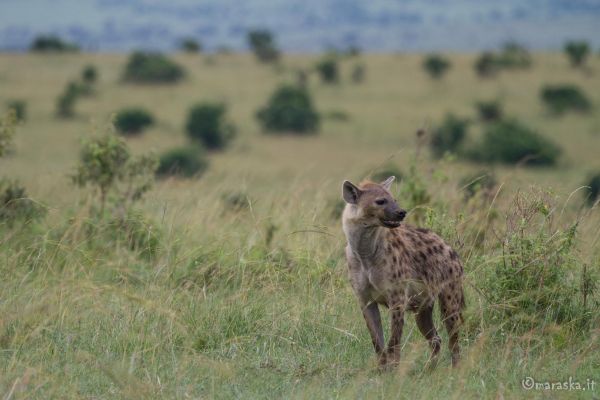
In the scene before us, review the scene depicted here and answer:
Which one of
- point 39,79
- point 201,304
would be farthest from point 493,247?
point 39,79

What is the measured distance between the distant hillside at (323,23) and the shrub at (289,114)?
79046 mm

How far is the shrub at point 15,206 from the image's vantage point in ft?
26.9

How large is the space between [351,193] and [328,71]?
34.2 metres

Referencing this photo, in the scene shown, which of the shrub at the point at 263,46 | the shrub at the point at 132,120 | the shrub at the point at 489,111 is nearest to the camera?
the shrub at the point at 132,120

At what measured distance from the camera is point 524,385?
5621 millimetres

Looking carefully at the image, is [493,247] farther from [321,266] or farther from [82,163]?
[82,163]

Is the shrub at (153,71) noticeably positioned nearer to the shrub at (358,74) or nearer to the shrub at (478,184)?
the shrub at (358,74)

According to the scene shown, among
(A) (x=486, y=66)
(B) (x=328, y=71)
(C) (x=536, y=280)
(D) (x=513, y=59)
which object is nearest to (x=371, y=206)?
(C) (x=536, y=280)

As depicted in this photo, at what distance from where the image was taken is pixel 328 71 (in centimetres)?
3997

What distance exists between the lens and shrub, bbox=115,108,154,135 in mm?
29234

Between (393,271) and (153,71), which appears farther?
(153,71)

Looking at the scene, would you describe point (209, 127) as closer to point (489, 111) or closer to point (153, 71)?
point (489, 111)

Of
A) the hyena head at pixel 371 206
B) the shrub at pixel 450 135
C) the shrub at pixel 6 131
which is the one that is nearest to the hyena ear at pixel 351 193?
the hyena head at pixel 371 206

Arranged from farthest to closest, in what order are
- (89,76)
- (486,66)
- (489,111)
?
(486,66), (89,76), (489,111)
